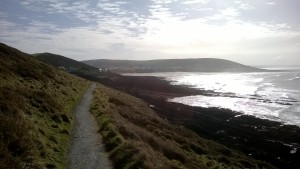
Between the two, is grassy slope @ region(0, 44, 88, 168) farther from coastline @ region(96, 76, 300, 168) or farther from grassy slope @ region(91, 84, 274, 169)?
coastline @ region(96, 76, 300, 168)

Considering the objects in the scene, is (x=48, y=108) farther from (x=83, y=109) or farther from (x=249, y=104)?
(x=249, y=104)

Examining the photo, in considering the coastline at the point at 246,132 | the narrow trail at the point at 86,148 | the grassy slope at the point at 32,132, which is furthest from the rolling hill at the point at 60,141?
the coastline at the point at 246,132

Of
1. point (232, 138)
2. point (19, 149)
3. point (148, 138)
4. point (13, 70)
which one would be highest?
point (13, 70)

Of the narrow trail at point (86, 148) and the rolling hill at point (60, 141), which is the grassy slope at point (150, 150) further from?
the narrow trail at point (86, 148)

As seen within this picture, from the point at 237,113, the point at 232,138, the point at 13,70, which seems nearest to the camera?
the point at 13,70

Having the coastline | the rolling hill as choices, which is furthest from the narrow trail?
the coastline

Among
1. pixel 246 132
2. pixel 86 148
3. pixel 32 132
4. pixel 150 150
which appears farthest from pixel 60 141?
pixel 246 132

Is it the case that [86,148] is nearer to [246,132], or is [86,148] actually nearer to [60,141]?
[60,141]

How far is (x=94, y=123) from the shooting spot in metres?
26.3

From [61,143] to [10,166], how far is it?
707cm

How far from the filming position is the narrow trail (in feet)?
53.6

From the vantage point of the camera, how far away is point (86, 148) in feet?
62.6

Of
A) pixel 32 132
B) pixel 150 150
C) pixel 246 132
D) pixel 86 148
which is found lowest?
pixel 246 132

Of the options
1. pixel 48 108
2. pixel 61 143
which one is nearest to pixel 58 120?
pixel 48 108
